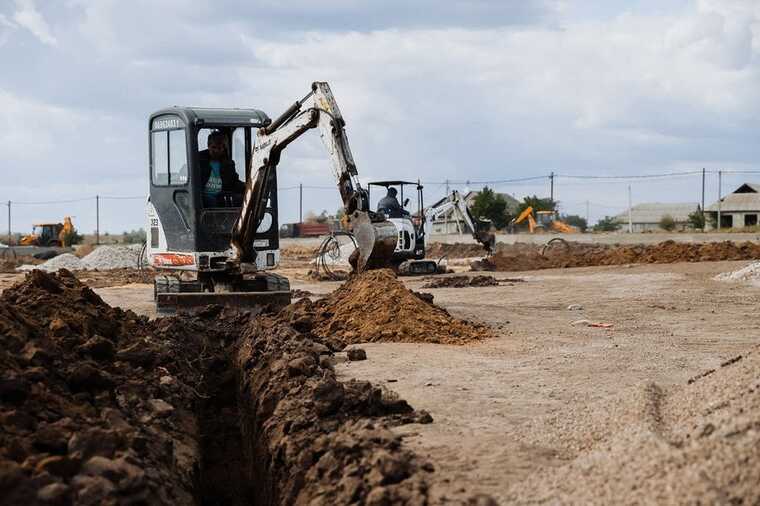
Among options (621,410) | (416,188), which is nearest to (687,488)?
(621,410)

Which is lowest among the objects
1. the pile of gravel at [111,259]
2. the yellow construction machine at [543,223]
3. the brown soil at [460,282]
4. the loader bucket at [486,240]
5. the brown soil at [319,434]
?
the brown soil at [319,434]

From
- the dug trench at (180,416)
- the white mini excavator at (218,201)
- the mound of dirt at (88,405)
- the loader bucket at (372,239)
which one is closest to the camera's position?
the mound of dirt at (88,405)

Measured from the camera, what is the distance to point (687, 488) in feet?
15.1

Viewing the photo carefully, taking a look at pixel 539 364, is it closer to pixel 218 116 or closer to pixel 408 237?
pixel 218 116

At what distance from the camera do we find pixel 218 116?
16.0 metres

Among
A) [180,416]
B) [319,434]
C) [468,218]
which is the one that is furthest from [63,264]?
[319,434]

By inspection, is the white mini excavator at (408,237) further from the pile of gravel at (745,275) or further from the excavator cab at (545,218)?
the excavator cab at (545,218)

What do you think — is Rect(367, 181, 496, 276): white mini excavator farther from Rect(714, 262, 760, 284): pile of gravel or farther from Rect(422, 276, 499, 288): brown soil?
Rect(714, 262, 760, 284): pile of gravel

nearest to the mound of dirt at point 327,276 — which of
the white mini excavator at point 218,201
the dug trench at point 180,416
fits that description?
the white mini excavator at point 218,201

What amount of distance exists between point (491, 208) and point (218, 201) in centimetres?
4339

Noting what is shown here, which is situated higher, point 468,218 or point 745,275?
point 468,218

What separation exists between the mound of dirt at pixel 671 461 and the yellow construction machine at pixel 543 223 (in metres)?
42.7

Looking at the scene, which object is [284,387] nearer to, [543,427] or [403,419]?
[403,419]

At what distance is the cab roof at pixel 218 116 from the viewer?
15.8m
